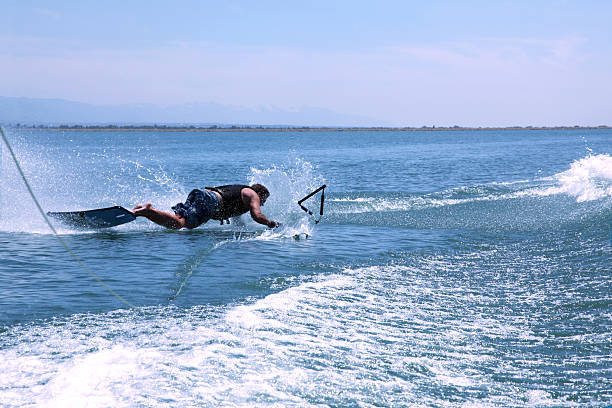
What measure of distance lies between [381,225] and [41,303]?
9.90 meters

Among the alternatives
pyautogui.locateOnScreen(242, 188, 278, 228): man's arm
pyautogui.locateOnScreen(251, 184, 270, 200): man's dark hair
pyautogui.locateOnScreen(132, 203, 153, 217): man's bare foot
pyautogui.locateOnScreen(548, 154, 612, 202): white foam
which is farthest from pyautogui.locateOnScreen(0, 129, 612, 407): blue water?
pyautogui.locateOnScreen(548, 154, 612, 202): white foam

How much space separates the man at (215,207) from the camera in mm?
Answer: 13383

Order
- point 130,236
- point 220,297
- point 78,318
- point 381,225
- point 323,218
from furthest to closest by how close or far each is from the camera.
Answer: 1. point 323,218
2. point 381,225
3. point 130,236
4. point 220,297
5. point 78,318

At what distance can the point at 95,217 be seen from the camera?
13078mm

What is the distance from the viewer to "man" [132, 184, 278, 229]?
13.4 meters

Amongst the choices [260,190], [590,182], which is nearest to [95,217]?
[260,190]

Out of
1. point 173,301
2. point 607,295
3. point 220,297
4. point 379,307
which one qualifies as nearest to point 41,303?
point 173,301

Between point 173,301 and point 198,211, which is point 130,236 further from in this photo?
point 173,301

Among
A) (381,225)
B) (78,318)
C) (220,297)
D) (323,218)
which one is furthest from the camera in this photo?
(323,218)

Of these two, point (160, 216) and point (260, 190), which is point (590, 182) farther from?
point (160, 216)

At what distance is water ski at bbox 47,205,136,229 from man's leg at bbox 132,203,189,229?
0.28 metres

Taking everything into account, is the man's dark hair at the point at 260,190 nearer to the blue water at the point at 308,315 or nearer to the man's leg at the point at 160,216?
the blue water at the point at 308,315

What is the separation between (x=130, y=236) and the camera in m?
13.0

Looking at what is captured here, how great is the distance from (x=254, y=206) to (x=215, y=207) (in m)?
1.01
